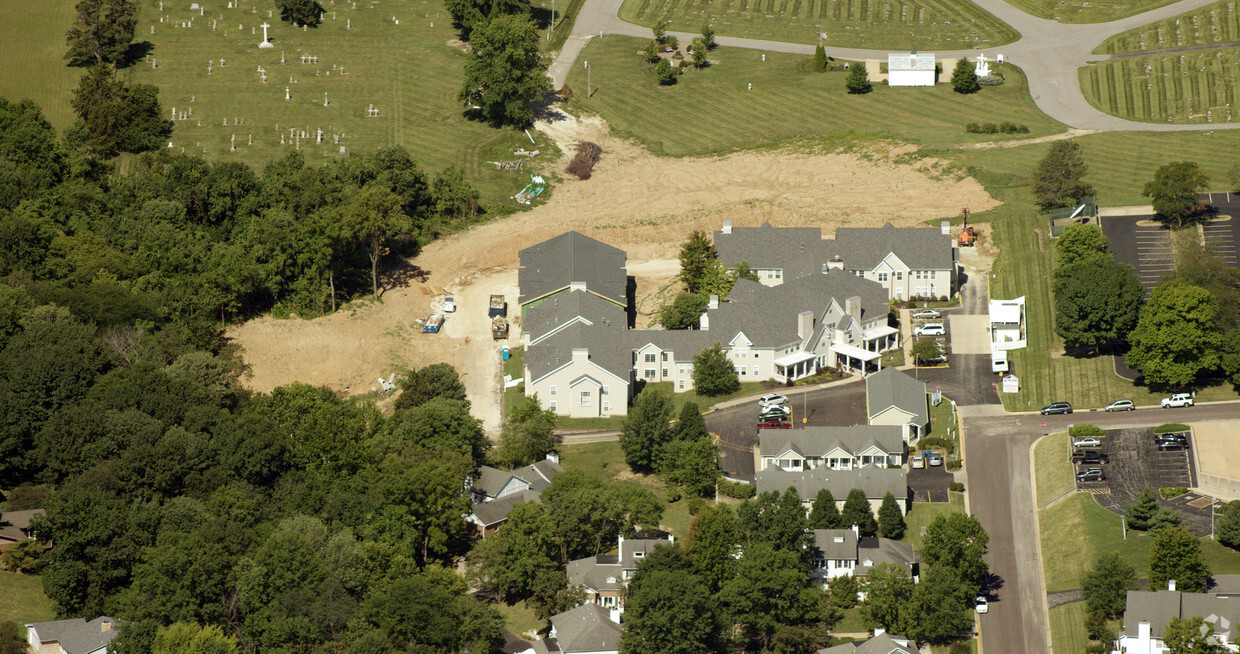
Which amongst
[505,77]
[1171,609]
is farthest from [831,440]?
[505,77]

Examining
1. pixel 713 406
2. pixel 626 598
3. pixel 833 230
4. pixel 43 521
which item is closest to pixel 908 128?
pixel 833 230

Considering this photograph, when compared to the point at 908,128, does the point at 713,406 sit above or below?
below

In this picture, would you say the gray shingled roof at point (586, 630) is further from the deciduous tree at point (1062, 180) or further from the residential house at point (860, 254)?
the deciduous tree at point (1062, 180)

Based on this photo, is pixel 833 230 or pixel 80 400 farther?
pixel 833 230

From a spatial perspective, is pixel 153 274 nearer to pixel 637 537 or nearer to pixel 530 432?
pixel 530 432

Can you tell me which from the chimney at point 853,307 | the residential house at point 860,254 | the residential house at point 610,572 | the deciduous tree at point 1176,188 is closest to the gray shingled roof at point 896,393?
the chimney at point 853,307

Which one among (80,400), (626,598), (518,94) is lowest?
(626,598)
